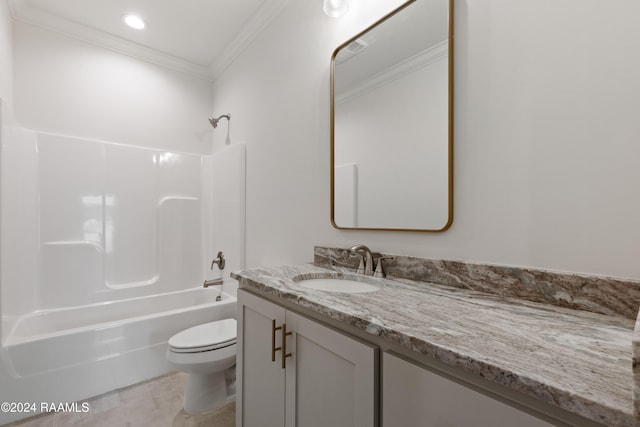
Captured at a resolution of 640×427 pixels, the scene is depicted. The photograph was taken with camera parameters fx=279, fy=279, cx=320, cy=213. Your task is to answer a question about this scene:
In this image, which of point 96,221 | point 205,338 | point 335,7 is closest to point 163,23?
point 335,7

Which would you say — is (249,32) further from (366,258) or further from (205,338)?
(205,338)

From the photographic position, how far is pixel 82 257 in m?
2.32

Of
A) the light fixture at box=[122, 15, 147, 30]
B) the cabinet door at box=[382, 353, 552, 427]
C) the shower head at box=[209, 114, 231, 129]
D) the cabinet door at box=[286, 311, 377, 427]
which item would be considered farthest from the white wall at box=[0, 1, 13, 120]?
the cabinet door at box=[382, 353, 552, 427]

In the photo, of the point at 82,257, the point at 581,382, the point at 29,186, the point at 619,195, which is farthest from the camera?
the point at 82,257

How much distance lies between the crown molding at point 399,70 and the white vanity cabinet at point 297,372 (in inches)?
43.0

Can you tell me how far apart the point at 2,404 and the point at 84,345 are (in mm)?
415

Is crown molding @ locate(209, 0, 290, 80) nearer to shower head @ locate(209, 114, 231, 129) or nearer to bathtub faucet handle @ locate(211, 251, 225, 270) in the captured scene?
shower head @ locate(209, 114, 231, 129)

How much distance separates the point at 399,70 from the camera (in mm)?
1266

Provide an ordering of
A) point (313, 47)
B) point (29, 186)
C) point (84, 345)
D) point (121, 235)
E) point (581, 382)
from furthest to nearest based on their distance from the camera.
Answer: point (121, 235) < point (29, 186) < point (84, 345) < point (313, 47) < point (581, 382)

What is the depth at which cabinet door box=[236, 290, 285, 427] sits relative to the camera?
1042 mm

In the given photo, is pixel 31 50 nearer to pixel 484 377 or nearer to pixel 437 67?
pixel 437 67

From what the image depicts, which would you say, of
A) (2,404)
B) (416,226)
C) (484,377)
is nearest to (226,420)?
(2,404)

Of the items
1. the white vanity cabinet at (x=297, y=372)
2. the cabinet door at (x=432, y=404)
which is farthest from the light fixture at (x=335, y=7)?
the cabinet door at (x=432, y=404)

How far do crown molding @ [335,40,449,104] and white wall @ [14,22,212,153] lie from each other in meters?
2.06
